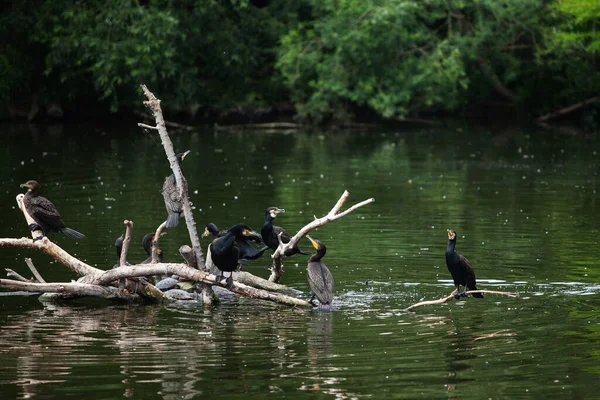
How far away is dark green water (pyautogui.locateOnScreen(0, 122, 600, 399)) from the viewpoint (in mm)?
10242

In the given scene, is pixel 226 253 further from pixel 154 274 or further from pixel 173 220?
pixel 173 220

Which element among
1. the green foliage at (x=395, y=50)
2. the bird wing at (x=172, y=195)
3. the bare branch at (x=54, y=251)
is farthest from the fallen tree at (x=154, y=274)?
the green foliage at (x=395, y=50)

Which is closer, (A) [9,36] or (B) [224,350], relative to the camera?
(B) [224,350]

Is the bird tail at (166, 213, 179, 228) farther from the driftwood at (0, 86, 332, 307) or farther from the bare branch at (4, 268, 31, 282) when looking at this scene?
the bare branch at (4, 268, 31, 282)

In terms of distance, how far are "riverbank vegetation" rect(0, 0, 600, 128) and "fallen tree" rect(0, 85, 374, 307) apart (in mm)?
27576

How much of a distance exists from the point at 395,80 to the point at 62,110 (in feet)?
47.2

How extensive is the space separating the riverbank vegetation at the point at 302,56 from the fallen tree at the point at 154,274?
27.6m

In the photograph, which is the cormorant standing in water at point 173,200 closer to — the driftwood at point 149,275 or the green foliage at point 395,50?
the driftwood at point 149,275

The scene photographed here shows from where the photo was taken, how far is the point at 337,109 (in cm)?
4794

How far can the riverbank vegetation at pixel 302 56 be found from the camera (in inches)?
1688

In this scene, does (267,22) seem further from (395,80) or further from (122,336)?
(122,336)

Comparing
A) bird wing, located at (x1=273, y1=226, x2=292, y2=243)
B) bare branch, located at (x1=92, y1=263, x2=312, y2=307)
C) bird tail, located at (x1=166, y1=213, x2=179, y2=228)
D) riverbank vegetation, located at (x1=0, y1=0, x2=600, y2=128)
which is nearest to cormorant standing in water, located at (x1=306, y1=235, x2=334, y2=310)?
bare branch, located at (x1=92, y1=263, x2=312, y2=307)

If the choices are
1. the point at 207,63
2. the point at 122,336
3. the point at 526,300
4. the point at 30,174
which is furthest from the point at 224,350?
the point at 207,63

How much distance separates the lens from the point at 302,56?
1794 inches
